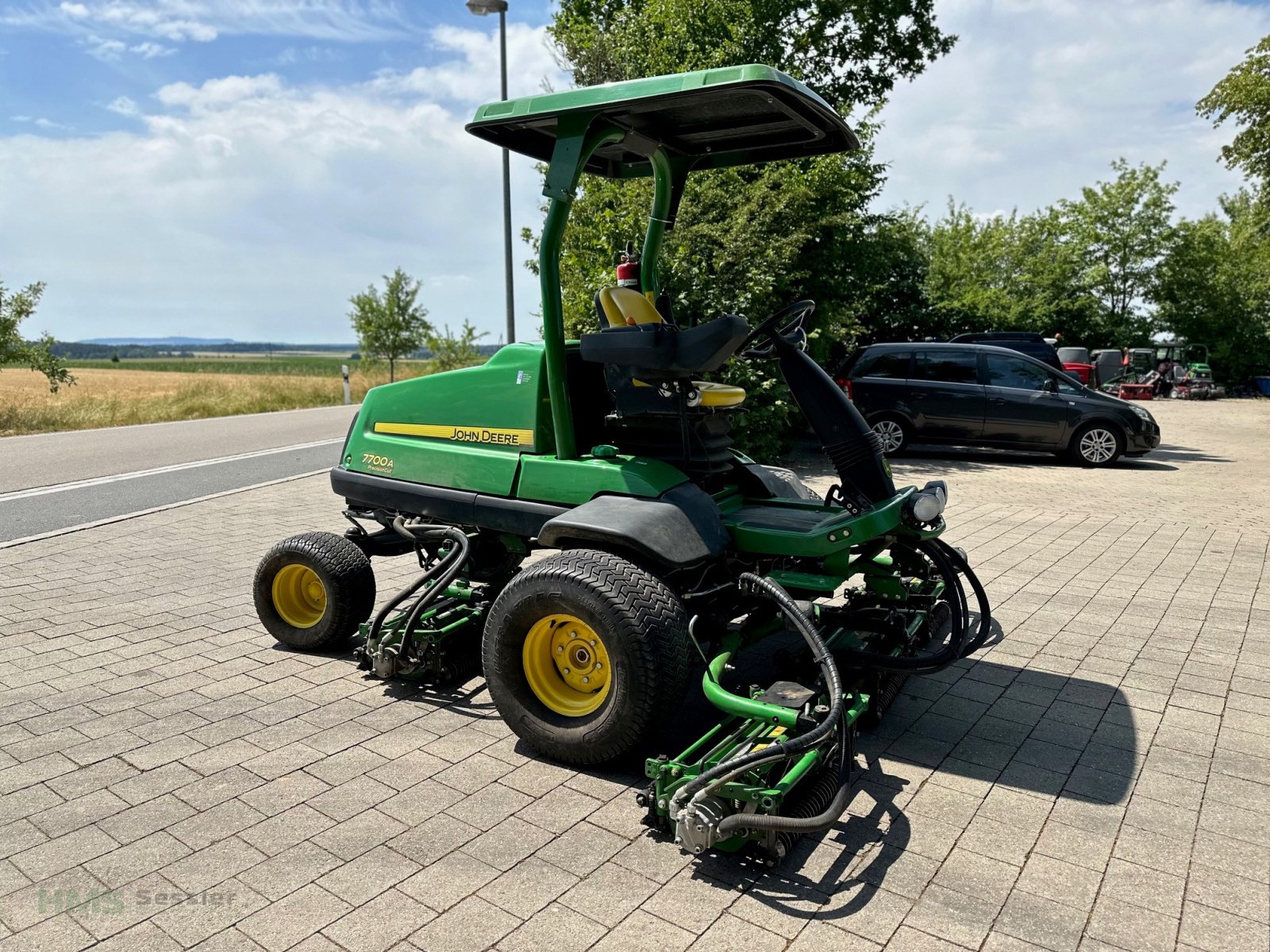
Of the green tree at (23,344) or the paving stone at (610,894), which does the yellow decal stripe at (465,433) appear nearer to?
the paving stone at (610,894)

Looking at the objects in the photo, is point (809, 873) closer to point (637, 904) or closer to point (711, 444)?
point (637, 904)

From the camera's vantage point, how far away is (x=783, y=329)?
14.2ft

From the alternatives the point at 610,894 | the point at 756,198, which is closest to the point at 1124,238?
the point at 756,198

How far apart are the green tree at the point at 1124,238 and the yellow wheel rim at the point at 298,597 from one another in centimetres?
3204

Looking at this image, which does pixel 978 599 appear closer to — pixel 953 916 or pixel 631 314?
pixel 953 916

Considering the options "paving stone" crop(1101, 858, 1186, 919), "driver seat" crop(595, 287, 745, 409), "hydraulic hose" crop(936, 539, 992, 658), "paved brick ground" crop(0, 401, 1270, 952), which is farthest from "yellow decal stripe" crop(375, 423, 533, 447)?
"paving stone" crop(1101, 858, 1186, 919)

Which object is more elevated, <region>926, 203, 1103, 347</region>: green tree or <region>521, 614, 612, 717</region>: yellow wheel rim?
<region>926, 203, 1103, 347</region>: green tree

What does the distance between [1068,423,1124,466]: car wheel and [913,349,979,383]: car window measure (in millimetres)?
1598

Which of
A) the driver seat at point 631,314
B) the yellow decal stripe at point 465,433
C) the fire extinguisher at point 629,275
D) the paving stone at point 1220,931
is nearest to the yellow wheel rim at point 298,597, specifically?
the yellow decal stripe at point 465,433

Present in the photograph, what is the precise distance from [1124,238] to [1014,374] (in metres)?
23.2

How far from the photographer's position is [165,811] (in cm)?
323

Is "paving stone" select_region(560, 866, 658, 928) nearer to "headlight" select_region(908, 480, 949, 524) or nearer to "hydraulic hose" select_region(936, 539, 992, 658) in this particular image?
"hydraulic hose" select_region(936, 539, 992, 658)

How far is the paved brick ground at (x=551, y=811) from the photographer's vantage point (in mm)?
2633

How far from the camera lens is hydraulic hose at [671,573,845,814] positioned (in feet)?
9.43
